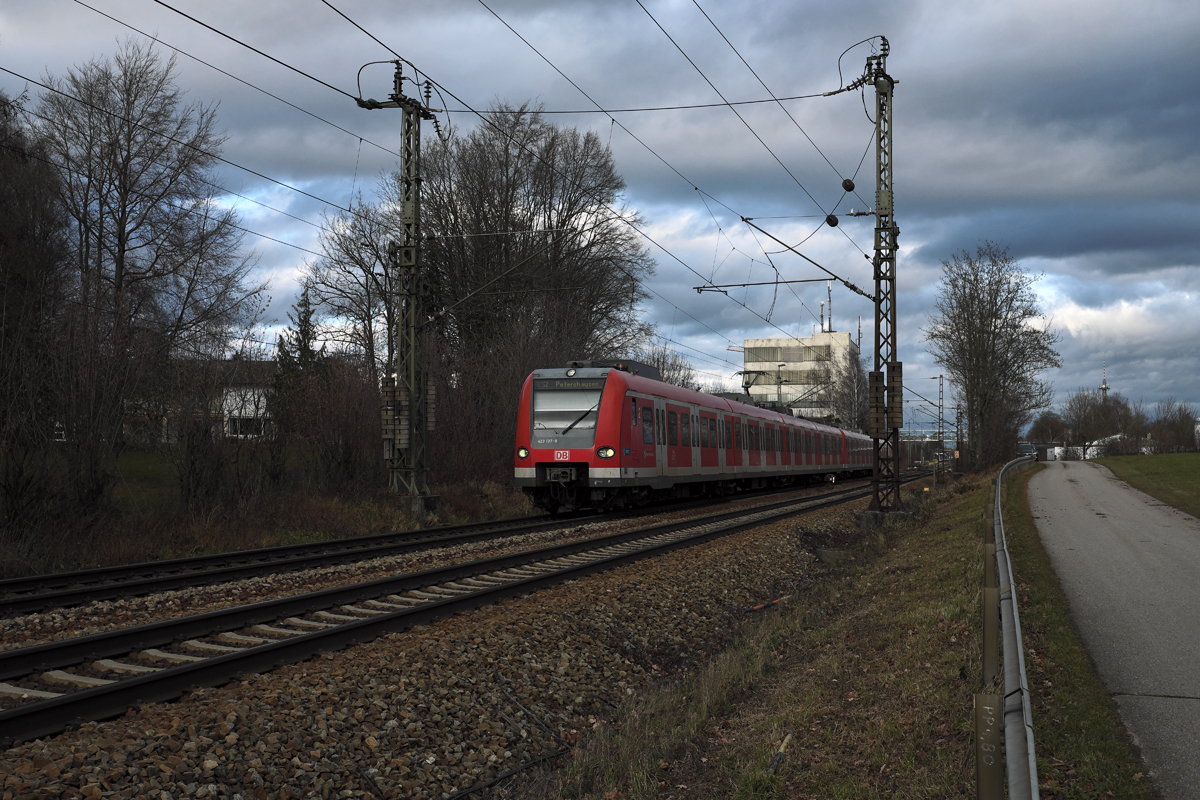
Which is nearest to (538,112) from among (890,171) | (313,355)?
(313,355)

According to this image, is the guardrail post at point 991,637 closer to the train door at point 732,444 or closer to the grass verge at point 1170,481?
the grass verge at point 1170,481

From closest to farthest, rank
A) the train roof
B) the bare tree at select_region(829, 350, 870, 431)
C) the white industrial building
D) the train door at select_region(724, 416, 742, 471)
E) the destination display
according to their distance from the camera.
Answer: the destination display, the train roof, the train door at select_region(724, 416, 742, 471), the bare tree at select_region(829, 350, 870, 431), the white industrial building

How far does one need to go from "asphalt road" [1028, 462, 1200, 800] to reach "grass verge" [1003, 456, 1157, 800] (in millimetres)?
→ 109

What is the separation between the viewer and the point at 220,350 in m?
16.6

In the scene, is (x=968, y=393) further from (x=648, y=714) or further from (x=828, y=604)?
(x=648, y=714)

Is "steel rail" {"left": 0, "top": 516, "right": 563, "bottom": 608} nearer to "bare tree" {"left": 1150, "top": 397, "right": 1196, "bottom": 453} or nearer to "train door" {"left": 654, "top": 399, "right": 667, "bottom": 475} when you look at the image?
"train door" {"left": 654, "top": 399, "right": 667, "bottom": 475}

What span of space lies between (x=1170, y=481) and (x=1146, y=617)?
98.2 ft

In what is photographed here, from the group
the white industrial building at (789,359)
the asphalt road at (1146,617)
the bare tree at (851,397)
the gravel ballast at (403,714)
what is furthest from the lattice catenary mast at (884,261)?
the white industrial building at (789,359)

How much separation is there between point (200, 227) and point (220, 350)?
1181 cm

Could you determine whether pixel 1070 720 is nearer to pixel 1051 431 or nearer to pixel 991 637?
pixel 991 637

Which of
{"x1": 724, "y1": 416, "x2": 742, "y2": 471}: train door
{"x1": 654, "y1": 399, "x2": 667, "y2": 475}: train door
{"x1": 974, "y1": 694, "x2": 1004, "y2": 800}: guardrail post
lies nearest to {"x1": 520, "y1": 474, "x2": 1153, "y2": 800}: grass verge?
{"x1": 974, "y1": 694, "x2": 1004, "y2": 800}: guardrail post

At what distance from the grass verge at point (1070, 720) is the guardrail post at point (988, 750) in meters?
1.82

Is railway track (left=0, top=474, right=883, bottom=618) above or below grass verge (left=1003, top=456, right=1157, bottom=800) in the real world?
above

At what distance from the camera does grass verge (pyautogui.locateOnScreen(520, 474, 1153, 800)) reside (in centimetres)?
493
